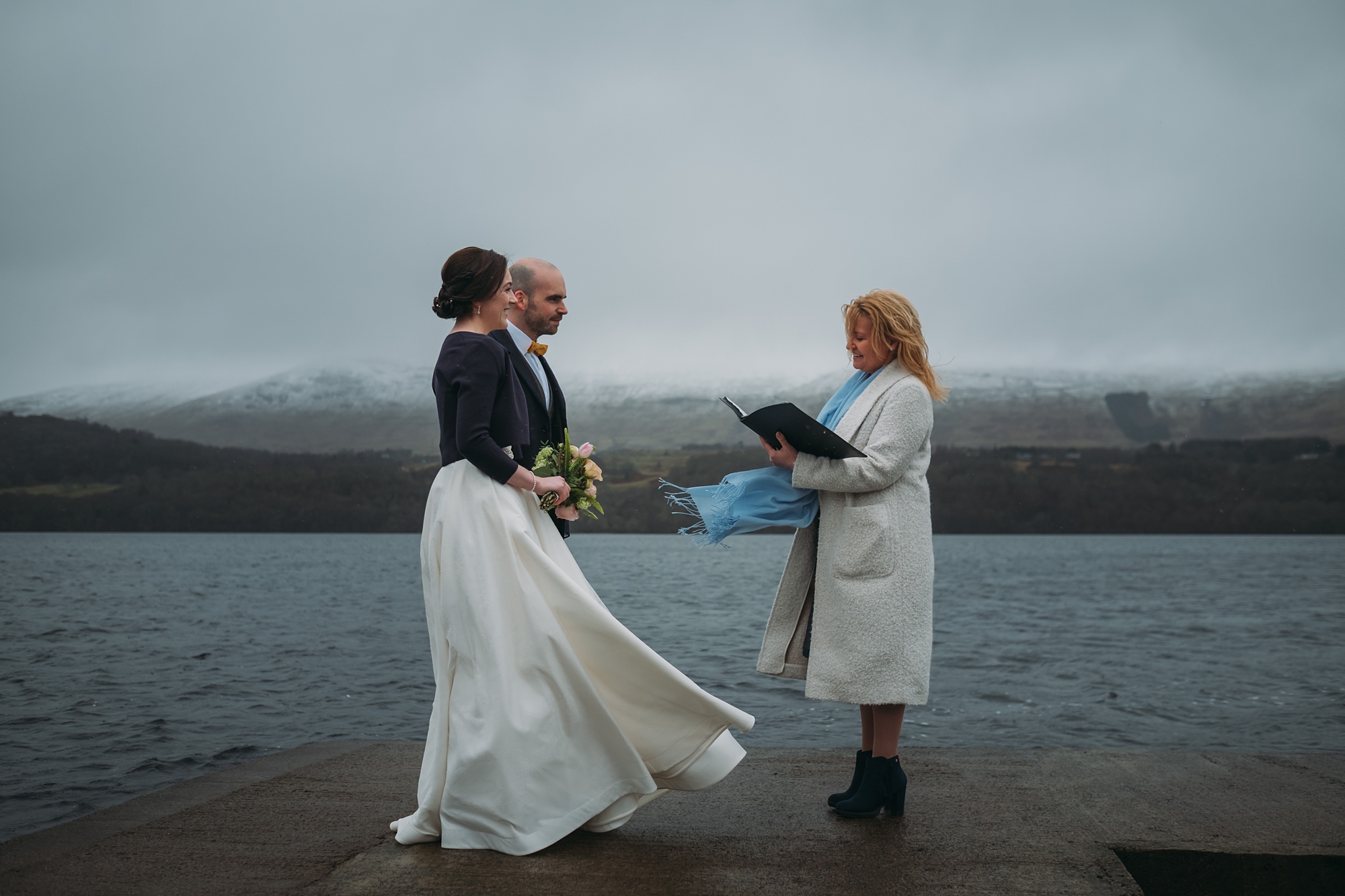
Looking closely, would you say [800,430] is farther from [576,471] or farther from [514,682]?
[514,682]

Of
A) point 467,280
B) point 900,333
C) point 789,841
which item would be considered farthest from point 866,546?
point 467,280

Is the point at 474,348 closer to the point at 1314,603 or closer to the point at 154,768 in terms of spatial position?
the point at 154,768

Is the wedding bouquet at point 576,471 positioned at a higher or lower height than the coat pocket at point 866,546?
higher

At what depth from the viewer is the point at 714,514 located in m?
4.12

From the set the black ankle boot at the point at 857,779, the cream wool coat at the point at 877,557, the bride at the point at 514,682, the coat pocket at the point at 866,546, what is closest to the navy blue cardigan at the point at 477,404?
the bride at the point at 514,682

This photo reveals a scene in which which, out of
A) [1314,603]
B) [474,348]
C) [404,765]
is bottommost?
[1314,603]

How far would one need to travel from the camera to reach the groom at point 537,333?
3.98 metres

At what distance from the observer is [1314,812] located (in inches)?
156

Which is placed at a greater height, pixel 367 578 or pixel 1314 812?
pixel 1314 812

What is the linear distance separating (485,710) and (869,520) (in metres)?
1.66

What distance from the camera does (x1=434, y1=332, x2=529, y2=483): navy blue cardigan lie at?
11.6ft

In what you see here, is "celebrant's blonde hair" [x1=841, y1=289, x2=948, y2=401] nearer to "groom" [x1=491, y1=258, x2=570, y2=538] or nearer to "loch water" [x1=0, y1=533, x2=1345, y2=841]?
"groom" [x1=491, y1=258, x2=570, y2=538]

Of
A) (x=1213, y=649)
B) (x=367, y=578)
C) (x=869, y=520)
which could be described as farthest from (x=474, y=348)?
(x=367, y=578)

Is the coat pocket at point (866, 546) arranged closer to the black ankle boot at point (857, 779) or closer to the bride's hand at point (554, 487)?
the black ankle boot at point (857, 779)
